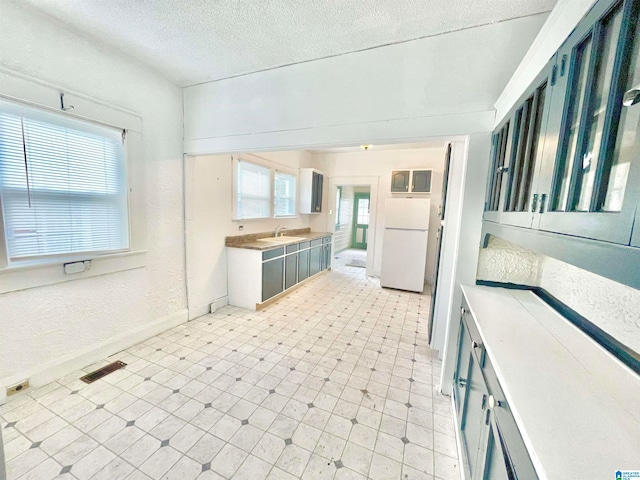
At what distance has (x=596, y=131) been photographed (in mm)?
758

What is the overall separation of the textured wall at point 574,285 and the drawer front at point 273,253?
258 centimetres

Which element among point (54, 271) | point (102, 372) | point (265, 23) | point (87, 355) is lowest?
point (102, 372)

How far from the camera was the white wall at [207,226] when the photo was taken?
313cm

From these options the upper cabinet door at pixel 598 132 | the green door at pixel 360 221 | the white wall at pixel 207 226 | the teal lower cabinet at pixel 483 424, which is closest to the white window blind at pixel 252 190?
the white wall at pixel 207 226

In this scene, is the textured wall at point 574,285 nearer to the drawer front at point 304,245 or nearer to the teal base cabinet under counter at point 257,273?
Result: the teal base cabinet under counter at point 257,273

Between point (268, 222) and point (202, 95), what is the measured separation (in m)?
2.32

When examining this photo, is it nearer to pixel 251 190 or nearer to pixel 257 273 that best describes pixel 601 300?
pixel 257 273

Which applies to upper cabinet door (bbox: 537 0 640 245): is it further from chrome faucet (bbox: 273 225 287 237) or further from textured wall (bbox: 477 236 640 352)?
chrome faucet (bbox: 273 225 287 237)

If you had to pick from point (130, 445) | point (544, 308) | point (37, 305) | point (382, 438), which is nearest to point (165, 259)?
point (37, 305)

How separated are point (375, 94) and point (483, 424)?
7.33ft

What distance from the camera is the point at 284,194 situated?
5168 mm

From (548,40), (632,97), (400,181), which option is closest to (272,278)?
(400,181)

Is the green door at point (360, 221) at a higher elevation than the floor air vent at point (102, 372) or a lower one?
higher

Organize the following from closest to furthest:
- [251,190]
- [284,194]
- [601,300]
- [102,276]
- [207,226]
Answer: [601,300]
[102,276]
[207,226]
[251,190]
[284,194]
